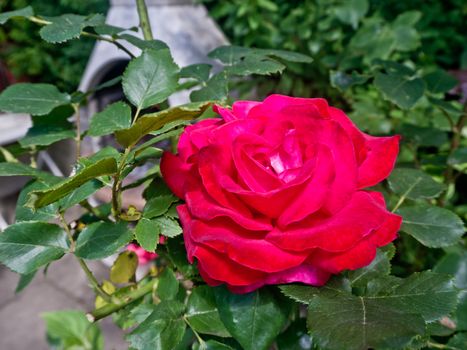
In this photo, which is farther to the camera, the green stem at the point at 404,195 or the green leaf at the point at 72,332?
the green leaf at the point at 72,332

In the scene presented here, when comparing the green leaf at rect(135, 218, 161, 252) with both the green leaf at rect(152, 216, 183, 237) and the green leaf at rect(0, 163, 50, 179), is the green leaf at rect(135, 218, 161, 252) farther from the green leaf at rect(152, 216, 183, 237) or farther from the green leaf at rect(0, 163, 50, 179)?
the green leaf at rect(0, 163, 50, 179)

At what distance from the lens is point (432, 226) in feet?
1.61

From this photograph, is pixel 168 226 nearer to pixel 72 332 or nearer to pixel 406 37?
pixel 72 332

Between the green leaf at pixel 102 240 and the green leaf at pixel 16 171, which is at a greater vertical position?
the green leaf at pixel 16 171

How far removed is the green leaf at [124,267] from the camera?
0.57 meters

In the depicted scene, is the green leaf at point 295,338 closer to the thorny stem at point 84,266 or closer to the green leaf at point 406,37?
the thorny stem at point 84,266

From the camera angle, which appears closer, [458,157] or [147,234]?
[147,234]

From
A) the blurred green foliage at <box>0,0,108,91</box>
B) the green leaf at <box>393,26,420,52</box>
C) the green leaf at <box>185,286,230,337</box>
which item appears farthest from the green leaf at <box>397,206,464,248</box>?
the blurred green foliage at <box>0,0,108,91</box>

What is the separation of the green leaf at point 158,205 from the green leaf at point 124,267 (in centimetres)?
18

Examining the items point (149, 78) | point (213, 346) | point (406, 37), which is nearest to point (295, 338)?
point (213, 346)

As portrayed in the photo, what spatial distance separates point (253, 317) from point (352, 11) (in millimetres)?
1338

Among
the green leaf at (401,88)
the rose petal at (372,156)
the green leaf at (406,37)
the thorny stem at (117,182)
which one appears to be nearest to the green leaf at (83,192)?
the thorny stem at (117,182)

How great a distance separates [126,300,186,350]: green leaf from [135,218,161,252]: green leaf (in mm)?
65

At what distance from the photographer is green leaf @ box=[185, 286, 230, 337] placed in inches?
15.5
